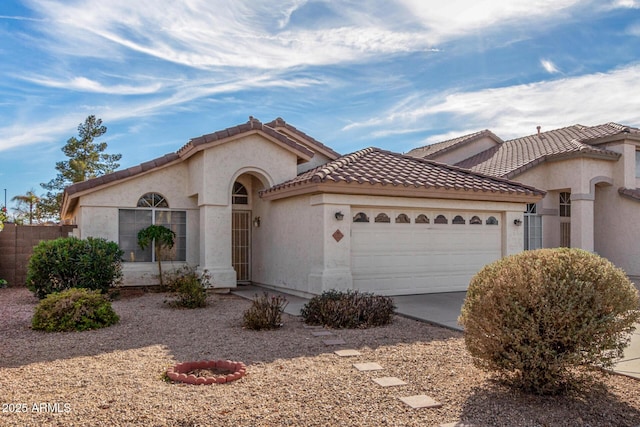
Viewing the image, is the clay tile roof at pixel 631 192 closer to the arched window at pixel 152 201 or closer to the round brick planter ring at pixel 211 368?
the arched window at pixel 152 201

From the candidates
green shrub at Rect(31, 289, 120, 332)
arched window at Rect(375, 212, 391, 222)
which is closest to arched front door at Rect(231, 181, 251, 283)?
arched window at Rect(375, 212, 391, 222)

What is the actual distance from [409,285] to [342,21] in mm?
6856

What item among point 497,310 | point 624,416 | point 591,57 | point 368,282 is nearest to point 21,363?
point 497,310

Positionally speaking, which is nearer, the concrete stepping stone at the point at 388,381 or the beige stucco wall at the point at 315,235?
the concrete stepping stone at the point at 388,381

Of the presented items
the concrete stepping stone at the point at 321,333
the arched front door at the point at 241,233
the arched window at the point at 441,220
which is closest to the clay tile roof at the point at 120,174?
the arched front door at the point at 241,233

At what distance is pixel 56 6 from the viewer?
10320 mm

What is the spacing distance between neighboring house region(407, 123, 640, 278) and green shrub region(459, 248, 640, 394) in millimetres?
14552

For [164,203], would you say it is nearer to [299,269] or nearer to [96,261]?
[96,261]

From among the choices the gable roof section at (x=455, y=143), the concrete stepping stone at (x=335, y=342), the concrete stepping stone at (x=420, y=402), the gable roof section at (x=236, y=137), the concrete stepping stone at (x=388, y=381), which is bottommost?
the concrete stepping stone at (x=335, y=342)

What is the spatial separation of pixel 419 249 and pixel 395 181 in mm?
2126

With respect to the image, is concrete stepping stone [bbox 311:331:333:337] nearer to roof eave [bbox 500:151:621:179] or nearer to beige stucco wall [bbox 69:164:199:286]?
beige stucco wall [bbox 69:164:199:286]

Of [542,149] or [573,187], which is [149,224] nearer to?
[573,187]

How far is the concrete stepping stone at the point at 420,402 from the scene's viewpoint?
5102 millimetres

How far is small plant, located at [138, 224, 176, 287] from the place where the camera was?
46.4 ft
